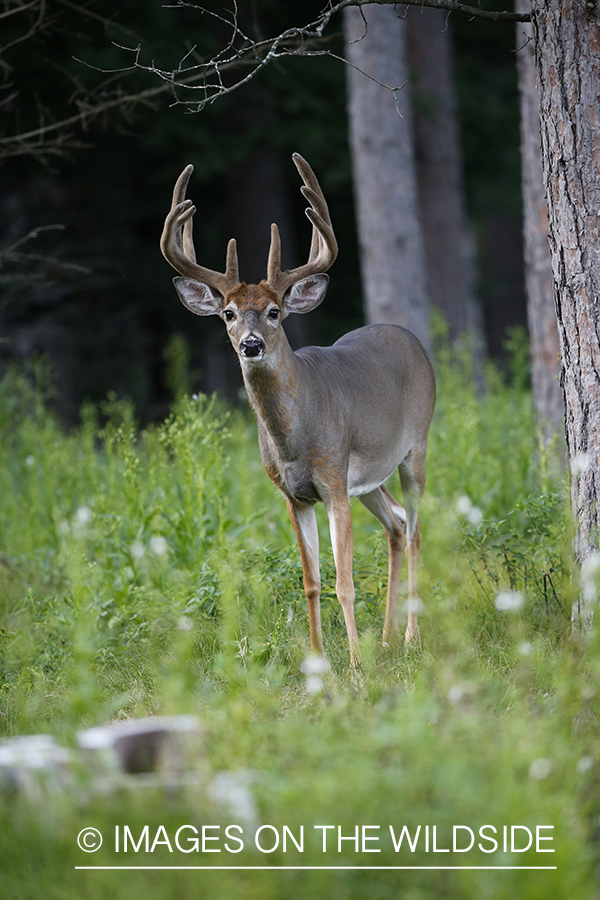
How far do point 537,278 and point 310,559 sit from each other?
351 centimetres

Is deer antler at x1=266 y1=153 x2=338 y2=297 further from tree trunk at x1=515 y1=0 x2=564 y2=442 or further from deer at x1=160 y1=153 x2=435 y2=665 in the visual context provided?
tree trunk at x1=515 y1=0 x2=564 y2=442

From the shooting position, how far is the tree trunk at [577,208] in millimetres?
3818

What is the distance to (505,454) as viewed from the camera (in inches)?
294

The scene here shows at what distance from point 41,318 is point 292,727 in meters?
12.5

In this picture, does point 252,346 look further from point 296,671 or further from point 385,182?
point 385,182

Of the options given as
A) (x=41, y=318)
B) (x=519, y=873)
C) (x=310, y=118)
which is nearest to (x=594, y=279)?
(x=519, y=873)

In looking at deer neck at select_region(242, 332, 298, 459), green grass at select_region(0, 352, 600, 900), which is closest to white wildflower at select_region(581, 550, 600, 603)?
green grass at select_region(0, 352, 600, 900)

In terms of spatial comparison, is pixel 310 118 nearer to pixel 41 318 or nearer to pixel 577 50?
pixel 41 318

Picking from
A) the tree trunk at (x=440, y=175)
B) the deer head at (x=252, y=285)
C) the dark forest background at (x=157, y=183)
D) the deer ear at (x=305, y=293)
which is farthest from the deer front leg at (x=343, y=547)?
the tree trunk at (x=440, y=175)

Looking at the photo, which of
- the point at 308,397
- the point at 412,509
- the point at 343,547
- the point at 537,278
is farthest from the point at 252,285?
the point at 537,278

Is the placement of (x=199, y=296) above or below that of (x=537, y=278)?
below

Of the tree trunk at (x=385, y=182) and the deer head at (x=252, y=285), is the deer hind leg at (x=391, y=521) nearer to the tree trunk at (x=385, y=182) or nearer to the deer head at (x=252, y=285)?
the deer head at (x=252, y=285)

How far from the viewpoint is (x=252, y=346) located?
425 centimetres

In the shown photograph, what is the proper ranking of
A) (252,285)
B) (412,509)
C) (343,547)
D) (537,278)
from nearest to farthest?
1. (252,285)
2. (343,547)
3. (412,509)
4. (537,278)
